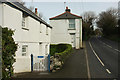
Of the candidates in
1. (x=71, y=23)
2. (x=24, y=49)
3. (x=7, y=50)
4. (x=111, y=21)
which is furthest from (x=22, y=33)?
(x=111, y=21)

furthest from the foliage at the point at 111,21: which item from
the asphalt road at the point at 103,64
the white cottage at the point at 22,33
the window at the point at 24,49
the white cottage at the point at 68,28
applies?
the window at the point at 24,49

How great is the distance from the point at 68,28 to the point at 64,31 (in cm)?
102

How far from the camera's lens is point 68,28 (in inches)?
1108

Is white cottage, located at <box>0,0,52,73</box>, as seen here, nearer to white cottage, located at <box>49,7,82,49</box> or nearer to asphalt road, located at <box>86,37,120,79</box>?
asphalt road, located at <box>86,37,120,79</box>

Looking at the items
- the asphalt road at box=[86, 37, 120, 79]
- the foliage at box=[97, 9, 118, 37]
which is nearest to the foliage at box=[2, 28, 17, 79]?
the asphalt road at box=[86, 37, 120, 79]

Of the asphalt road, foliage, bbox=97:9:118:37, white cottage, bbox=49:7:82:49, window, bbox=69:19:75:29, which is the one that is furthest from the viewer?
foliage, bbox=97:9:118:37

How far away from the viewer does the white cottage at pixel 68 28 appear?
27766 mm

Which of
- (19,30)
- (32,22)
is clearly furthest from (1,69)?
(32,22)

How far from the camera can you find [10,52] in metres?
7.36

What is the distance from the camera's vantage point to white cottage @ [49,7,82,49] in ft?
91.1

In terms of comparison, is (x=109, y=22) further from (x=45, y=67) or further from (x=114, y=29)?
(x=45, y=67)

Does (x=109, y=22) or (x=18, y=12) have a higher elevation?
(x=109, y=22)

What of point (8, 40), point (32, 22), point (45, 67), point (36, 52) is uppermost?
point (32, 22)

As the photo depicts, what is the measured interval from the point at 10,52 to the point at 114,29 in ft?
183
